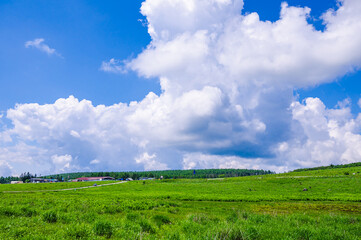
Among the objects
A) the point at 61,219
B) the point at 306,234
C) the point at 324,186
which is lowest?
the point at 324,186

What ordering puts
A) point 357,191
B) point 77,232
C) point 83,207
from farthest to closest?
point 357,191 < point 83,207 < point 77,232

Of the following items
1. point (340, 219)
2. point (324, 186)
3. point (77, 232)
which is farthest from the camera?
point (324, 186)

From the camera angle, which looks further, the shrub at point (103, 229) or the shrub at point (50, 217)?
the shrub at point (50, 217)

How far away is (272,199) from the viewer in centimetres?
4931

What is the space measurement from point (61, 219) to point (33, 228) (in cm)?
330

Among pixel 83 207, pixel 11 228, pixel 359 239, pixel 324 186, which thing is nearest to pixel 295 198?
pixel 324 186

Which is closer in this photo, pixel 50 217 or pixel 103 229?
pixel 103 229

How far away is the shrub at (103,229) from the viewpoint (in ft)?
38.5

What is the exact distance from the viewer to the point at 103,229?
12.0 metres

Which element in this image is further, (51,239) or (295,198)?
(295,198)

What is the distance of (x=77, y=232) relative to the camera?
35.4ft

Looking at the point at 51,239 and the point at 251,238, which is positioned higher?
the point at 51,239

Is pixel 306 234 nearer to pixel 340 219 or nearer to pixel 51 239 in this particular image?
pixel 340 219

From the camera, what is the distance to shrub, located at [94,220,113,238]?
11742mm
